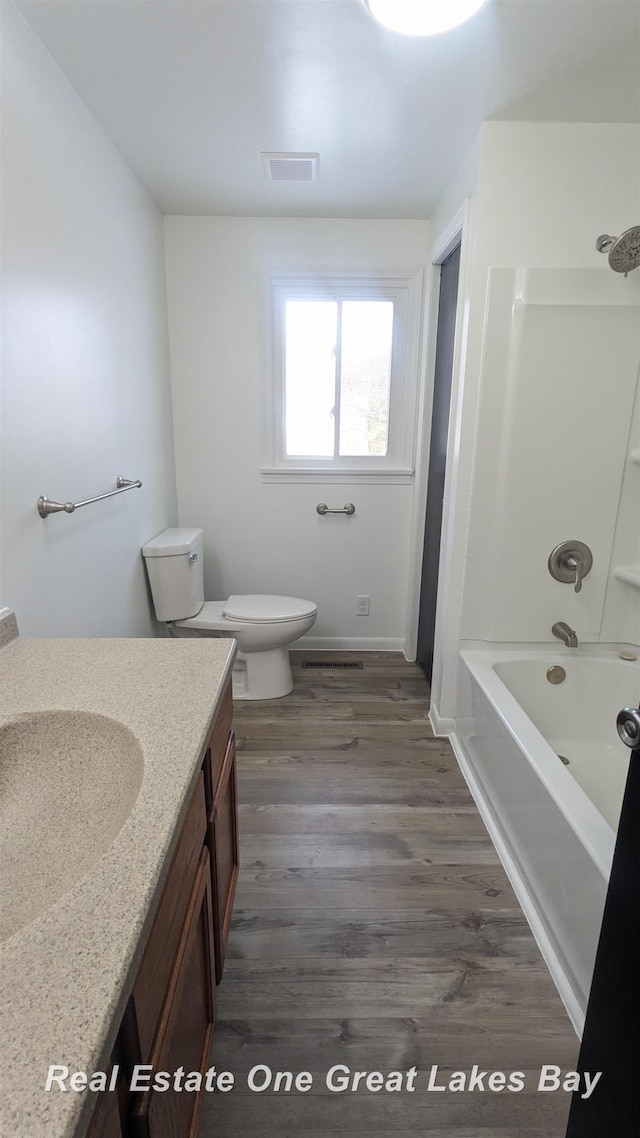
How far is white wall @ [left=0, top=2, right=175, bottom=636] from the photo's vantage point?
4.08ft

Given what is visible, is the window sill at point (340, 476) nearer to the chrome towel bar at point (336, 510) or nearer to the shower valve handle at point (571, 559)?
the chrome towel bar at point (336, 510)

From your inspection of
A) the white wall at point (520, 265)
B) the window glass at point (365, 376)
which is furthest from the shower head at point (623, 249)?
the window glass at point (365, 376)

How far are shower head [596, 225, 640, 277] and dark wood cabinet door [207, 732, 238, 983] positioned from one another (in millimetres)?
1823

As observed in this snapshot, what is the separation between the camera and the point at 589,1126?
805 mm

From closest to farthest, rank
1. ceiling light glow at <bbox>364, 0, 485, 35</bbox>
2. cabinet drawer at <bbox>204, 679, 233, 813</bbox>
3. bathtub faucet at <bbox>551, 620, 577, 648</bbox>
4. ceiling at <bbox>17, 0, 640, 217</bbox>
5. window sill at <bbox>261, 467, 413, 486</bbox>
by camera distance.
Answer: cabinet drawer at <bbox>204, 679, 233, 813</bbox> → ceiling light glow at <bbox>364, 0, 485, 35</bbox> → ceiling at <bbox>17, 0, 640, 217</bbox> → bathtub faucet at <bbox>551, 620, 577, 648</bbox> → window sill at <bbox>261, 467, 413, 486</bbox>

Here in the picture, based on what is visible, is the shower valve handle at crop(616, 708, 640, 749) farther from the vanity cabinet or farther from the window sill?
the window sill

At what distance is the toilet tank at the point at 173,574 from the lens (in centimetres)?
227

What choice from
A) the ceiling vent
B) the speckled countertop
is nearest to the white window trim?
the ceiling vent

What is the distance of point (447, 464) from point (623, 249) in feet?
2.94

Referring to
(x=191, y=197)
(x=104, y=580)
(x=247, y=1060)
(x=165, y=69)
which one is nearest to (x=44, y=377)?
(x=104, y=580)

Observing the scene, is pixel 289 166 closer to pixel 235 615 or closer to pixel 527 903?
pixel 235 615

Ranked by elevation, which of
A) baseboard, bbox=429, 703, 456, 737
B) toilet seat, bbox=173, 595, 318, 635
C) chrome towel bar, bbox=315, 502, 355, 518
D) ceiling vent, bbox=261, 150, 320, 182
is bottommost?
baseboard, bbox=429, 703, 456, 737

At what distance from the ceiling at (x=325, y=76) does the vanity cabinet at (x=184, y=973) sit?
66.8 inches

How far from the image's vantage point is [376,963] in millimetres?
1316
